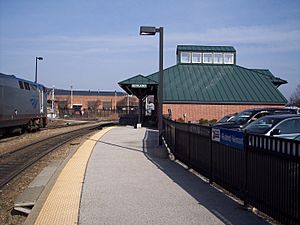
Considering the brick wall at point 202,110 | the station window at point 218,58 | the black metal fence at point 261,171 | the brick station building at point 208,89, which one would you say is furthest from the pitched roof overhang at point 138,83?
the black metal fence at point 261,171

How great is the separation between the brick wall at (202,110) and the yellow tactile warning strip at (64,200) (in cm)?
2877

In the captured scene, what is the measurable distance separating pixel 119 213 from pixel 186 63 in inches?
1667

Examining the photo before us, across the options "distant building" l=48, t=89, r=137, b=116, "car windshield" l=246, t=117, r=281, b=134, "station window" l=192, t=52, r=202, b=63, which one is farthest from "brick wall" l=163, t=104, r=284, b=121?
"distant building" l=48, t=89, r=137, b=116

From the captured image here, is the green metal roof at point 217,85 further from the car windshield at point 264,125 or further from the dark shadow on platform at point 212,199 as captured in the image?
the dark shadow on platform at point 212,199

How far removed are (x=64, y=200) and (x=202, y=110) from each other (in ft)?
112

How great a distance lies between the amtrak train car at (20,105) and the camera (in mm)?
24141

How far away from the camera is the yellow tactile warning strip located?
6672 mm

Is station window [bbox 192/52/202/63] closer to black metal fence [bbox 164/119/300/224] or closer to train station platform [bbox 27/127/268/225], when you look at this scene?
train station platform [bbox 27/127/268/225]

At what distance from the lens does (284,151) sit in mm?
5863

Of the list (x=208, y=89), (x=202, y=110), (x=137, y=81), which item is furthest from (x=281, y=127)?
(x=208, y=89)

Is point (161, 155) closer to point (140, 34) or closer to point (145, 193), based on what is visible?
point (140, 34)

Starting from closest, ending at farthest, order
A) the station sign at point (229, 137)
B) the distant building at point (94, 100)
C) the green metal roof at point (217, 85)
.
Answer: the station sign at point (229, 137) < the green metal roof at point (217, 85) < the distant building at point (94, 100)

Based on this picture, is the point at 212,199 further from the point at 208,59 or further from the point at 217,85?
the point at 208,59

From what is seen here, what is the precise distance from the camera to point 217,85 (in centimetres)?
4397
